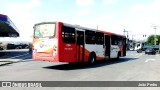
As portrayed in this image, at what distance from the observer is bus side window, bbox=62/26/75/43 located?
15.7 m

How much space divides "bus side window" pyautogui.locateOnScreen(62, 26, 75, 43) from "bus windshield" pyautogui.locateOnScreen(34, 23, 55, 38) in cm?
71

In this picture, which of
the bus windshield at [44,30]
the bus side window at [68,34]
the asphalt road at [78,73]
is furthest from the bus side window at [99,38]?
the bus windshield at [44,30]

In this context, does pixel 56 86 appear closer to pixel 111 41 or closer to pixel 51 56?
pixel 51 56

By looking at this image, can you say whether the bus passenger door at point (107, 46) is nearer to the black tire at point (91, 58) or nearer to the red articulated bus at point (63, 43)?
the red articulated bus at point (63, 43)

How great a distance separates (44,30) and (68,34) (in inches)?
64.0

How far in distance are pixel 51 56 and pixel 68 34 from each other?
6.11 ft

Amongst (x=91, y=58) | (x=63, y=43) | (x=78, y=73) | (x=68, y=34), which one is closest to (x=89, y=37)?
(x=91, y=58)

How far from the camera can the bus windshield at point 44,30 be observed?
1559 centimetres

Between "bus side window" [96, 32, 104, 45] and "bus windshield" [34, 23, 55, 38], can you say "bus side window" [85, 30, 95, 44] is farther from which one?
"bus windshield" [34, 23, 55, 38]

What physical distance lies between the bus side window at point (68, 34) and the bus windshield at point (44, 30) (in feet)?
2.34

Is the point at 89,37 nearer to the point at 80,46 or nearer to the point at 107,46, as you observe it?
the point at 80,46

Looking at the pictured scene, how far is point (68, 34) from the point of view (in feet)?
52.5

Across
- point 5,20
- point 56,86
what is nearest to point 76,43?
point 56,86

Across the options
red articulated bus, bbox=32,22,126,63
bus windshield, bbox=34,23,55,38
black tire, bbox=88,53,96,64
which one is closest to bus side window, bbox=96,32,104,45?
red articulated bus, bbox=32,22,126,63
